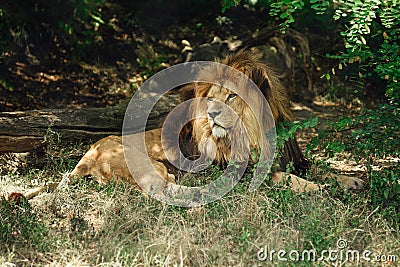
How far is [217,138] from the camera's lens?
4.77 metres

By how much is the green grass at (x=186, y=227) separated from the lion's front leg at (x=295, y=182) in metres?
0.10

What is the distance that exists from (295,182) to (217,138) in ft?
2.37

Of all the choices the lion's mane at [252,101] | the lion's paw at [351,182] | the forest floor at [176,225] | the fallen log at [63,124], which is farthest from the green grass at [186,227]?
the fallen log at [63,124]

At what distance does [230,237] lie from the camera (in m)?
3.69

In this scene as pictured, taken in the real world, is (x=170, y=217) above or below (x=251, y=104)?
below

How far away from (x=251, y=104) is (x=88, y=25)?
457 cm

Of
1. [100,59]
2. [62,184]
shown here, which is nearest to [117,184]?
[62,184]

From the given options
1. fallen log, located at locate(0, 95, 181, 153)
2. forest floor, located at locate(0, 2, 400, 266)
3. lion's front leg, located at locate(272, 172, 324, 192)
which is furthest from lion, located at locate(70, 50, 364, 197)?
fallen log, located at locate(0, 95, 181, 153)

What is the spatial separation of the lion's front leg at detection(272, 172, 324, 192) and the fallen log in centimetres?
124

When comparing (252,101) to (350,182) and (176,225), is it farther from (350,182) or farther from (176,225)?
(176,225)

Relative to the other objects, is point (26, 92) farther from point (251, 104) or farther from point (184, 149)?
point (251, 104)

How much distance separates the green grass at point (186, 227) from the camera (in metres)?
3.51

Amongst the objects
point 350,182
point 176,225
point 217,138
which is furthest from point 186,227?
point 350,182

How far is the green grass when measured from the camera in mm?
3512
